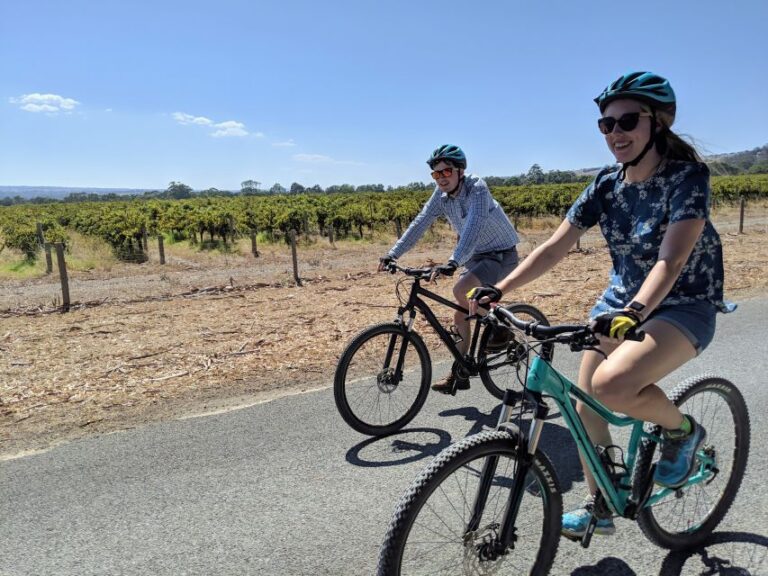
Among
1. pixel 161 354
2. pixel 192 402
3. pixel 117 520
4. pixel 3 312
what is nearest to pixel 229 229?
pixel 3 312

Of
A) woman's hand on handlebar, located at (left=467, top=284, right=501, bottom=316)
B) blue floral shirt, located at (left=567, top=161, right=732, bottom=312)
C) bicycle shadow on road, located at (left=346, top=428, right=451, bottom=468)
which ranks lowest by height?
bicycle shadow on road, located at (left=346, top=428, right=451, bottom=468)

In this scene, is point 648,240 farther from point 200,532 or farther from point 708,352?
point 708,352

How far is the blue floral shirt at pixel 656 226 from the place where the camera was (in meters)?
2.42

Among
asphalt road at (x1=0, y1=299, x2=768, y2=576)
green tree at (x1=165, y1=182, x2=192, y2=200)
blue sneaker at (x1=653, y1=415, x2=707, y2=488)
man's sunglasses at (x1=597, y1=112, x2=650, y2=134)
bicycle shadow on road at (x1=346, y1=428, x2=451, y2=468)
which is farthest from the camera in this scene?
green tree at (x1=165, y1=182, x2=192, y2=200)

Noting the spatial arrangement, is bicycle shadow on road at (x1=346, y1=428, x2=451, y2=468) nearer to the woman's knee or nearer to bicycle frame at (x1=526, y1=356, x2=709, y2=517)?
bicycle frame at (x1=526, y1=356, x2=709, y2=517)

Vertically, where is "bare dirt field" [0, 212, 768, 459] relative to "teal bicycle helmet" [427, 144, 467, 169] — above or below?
below

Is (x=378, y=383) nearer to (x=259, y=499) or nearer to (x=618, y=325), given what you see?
(x=259, y=499)

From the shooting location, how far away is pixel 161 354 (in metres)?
6.88

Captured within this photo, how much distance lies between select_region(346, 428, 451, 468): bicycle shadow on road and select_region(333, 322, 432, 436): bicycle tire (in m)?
0.11

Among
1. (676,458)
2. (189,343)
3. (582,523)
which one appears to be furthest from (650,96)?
(189,343)

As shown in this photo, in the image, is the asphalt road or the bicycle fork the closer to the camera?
the bicycle fork

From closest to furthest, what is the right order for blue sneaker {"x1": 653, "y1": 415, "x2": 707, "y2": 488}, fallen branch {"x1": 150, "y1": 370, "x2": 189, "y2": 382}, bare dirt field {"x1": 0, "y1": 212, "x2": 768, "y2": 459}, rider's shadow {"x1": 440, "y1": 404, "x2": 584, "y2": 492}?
blue sneaker {"x1": 653, "y1": 415, "x2": 707, "y2": 488}, rider's shadow {"x1": 440, "y1": 404, "x2": 584, "y2": 492}, bare dirt field {"x1": 0, "y1": 212, "x2": 768, "y2": 459}, fallen branch {"x1": 150, "y1": 370, "x2": 189, "y2": 382}

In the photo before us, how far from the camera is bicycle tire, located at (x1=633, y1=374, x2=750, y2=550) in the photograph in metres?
2.86

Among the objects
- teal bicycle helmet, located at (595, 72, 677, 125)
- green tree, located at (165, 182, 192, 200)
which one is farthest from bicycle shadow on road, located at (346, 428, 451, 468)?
green tree, located at (165, 182, 192, 200)
